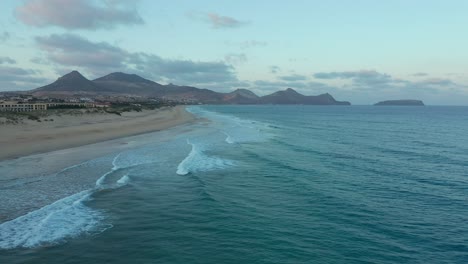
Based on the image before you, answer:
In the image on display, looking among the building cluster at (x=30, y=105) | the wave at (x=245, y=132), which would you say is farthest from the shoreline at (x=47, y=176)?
the building cluster at (x=30, y=105)

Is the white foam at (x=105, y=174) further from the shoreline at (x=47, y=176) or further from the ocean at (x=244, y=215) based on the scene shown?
the shoreline at (x=47, y=176)

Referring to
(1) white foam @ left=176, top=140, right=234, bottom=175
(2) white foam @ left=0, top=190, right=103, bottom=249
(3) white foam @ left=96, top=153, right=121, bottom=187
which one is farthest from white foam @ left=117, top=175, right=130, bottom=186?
(2) white foam @ left=0, top=190, right=103, bottom=249

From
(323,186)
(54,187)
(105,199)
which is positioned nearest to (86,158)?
(54,187)

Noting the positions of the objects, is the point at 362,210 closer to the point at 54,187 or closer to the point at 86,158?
the point at 54,187

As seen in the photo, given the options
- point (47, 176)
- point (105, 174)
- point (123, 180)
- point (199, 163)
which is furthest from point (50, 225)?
point (199, 163)

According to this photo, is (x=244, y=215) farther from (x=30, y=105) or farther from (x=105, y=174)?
(x=30, y=105)

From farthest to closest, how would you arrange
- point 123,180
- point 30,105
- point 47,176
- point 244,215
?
point 30,105, point 47,176, point 123,180, point 244,215
